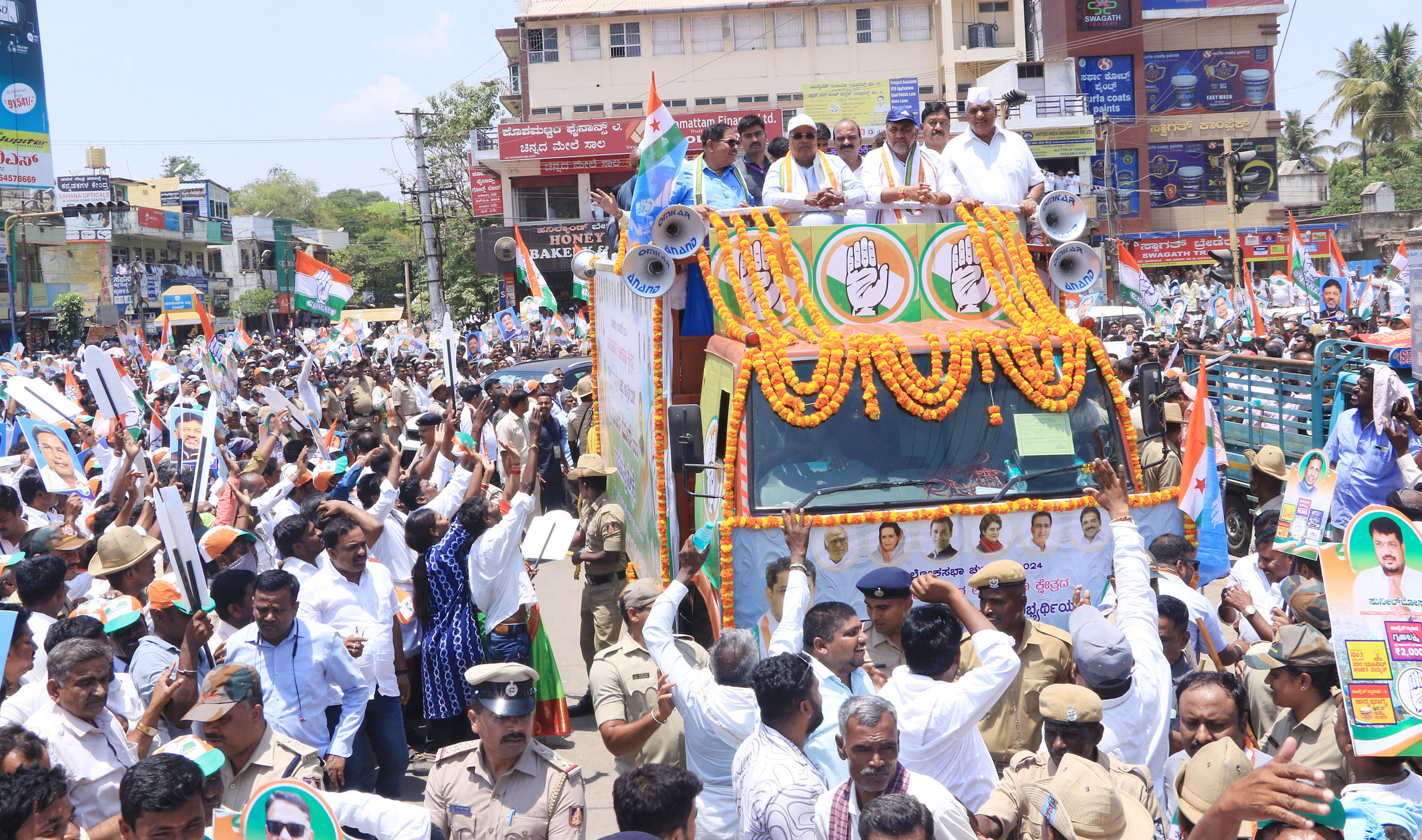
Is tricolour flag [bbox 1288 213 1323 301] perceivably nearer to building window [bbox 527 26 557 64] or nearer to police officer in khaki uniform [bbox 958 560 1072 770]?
police officer in khaki uniform [bbox 958 560 1072 770]

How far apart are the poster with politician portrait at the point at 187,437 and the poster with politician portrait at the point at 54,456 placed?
812 millimetres

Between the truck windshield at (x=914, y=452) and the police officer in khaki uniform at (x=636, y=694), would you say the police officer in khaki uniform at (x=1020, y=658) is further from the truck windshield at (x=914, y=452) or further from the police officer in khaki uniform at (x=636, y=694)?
the police officer in khaki uniform at (x=636, y=694)

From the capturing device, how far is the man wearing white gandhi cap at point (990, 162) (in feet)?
23.8

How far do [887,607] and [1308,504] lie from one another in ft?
9.22

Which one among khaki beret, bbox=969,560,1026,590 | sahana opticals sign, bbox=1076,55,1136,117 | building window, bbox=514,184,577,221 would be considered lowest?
khaki beret, bbox=969,560,1026,590

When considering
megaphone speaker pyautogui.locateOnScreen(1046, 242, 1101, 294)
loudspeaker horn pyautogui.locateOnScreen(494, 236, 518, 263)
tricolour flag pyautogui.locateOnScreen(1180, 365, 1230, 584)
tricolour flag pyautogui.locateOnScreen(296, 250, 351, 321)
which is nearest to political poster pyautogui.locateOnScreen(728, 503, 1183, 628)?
tricolour flag pyautogui.locateOnScreen(1180, 365, 1230, 584)

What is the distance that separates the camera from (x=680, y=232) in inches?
255

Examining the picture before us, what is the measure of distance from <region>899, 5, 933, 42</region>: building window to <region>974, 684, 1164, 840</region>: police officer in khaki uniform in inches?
1933

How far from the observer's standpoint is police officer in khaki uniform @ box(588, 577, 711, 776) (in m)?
4.48

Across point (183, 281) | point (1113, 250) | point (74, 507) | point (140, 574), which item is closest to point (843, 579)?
point (140, 574)

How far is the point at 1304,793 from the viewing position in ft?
8.57

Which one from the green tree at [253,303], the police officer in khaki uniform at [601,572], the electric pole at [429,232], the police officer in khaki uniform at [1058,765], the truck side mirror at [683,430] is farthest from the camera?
the green tree at [253,303]

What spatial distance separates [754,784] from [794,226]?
3.74 meters

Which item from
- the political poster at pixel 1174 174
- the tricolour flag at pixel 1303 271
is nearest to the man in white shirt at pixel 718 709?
the tricolour flag at pixel 1303 271
